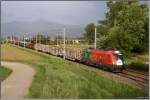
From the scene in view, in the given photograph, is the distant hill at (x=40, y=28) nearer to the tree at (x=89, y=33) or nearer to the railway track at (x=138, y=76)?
the tree at (x=89, y=33)

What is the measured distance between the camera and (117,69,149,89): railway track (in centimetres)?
1520

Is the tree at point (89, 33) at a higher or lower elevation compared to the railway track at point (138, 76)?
higher

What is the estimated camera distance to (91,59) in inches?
654

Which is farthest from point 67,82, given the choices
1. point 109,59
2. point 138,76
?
point 138,76

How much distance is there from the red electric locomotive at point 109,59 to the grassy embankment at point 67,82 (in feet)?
1.83

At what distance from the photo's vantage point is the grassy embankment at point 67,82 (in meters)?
15.1

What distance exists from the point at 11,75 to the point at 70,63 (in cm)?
215

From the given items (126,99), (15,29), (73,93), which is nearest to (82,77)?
Result: (73,93)

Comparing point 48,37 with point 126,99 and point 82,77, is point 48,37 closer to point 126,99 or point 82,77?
point 82,77

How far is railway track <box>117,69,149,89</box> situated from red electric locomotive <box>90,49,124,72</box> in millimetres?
265

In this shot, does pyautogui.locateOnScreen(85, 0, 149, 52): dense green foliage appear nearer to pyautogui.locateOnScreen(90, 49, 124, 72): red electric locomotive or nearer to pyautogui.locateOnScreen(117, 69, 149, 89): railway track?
pyautogui.locateOnScreen(90, 49, 124, 72): red electric locomotive

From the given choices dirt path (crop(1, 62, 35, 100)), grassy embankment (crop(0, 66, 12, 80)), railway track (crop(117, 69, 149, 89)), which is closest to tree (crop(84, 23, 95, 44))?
railway track (crop(117, 69, 149, 89))

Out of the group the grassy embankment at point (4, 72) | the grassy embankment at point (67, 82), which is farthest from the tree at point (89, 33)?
the grassy embankment at point (4, 72)

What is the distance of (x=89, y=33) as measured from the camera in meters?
16.0
